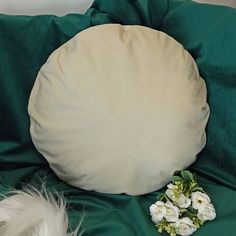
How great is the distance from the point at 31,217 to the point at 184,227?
0.31 meters

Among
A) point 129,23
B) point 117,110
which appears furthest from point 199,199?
point 129,23

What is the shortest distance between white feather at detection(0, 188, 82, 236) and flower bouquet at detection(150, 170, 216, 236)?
177 mm

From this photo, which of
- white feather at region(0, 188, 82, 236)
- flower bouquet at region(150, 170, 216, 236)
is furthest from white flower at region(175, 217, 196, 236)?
Result: white feather at region(0, 188, 82, 236)

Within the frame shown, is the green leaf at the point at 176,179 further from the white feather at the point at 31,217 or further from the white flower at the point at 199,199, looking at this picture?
the white feather at the point at 31,217

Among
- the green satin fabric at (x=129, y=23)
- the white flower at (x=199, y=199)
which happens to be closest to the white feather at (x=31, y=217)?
the green satin fabric at (x=129, y=23)

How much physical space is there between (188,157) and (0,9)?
62 centimetres

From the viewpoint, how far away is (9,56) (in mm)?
1102

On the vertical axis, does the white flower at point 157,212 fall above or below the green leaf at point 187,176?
below

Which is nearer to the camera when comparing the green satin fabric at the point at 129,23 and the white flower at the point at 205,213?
the white flower at the point at 205,213

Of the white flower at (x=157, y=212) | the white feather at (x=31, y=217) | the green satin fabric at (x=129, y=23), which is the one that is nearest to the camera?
→ the white feather at (x=31, y=217)

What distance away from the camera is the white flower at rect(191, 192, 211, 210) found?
0.97m

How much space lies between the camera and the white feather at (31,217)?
0.85 metres

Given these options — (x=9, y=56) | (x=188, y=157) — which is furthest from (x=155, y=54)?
(x=9, y=56)

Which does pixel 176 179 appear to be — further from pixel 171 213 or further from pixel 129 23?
pixel 129 23
